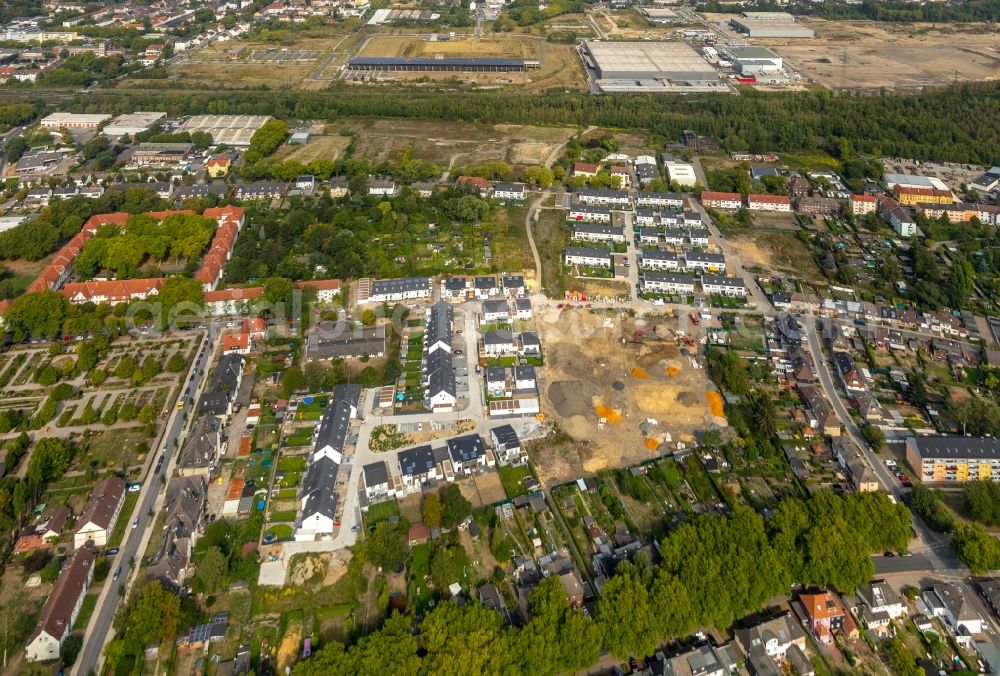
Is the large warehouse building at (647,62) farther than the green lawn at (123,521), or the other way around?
the large warehouse building at (647,62)

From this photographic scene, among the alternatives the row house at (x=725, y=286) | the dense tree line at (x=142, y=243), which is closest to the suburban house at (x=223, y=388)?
the dense tree line at (x=142, y=243)

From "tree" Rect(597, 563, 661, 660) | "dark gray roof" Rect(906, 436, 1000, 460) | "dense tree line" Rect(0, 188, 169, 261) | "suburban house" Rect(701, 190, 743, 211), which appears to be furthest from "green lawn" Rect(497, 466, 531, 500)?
"dense tree line" Rect(0, 188, 169, 261)

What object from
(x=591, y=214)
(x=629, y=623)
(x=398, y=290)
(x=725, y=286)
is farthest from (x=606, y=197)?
(x=629, y=623)

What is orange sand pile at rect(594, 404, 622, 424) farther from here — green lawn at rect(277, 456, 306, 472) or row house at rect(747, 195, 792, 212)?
row house at rect(747, 195, 792, 212)

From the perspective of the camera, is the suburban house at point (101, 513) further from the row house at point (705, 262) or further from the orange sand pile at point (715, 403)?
the row house at point (705, 262)

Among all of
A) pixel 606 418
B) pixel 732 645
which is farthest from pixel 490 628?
pixel 606 418

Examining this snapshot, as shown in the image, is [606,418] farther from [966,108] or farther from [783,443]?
[966,108]

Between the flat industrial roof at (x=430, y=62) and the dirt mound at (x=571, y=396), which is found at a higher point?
the flat industrial roof at (x=430, y=62)
